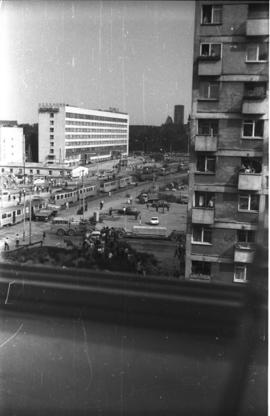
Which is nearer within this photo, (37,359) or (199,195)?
(199,195)

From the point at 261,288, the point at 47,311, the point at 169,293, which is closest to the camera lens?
the point at 261,288

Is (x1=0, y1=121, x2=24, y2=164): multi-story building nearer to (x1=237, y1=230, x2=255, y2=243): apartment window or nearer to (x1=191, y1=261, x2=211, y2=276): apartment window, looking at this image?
(x1=191, y1=261, x2=211, y2=276): apartment window

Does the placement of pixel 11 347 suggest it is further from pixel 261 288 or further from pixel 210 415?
pixel 261 288

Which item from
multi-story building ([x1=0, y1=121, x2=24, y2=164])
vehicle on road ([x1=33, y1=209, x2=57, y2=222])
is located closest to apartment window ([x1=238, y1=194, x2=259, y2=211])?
vehicle on road ([x1=33, y1=209, x2=57, y2=222])

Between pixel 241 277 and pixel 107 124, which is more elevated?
pixel 107 124

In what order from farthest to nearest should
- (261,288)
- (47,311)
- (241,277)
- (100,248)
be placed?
1. (47,311)
2. (100,248)
3. (241,277)
4. (261,288)

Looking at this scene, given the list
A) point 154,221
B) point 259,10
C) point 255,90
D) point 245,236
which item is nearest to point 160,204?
point 154,221

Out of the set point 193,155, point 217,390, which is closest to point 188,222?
point 193,155
